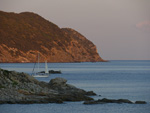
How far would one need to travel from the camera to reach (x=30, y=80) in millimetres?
41188

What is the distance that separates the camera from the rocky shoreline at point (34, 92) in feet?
111

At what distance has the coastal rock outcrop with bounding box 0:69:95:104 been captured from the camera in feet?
111

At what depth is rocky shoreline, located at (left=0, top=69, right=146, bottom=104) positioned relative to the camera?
3391cm

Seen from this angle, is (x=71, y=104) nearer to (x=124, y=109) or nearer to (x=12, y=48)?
(x=124, y=109)

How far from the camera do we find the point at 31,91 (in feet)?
123

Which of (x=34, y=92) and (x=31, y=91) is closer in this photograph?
(x=34, y=92)

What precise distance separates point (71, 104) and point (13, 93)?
5.47 m

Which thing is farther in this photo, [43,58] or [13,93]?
[43,58]

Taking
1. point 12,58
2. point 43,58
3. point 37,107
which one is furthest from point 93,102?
point 43,58

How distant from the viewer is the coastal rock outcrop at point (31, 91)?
111 feet

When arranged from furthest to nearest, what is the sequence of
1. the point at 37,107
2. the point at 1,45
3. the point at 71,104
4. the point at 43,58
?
the point at 43,58 < the point at 1,45 < the point at 71,104 < the point at 37,107

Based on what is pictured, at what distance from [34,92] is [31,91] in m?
0.40

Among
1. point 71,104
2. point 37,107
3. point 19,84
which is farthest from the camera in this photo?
point 19,84

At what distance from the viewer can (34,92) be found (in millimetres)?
37156
